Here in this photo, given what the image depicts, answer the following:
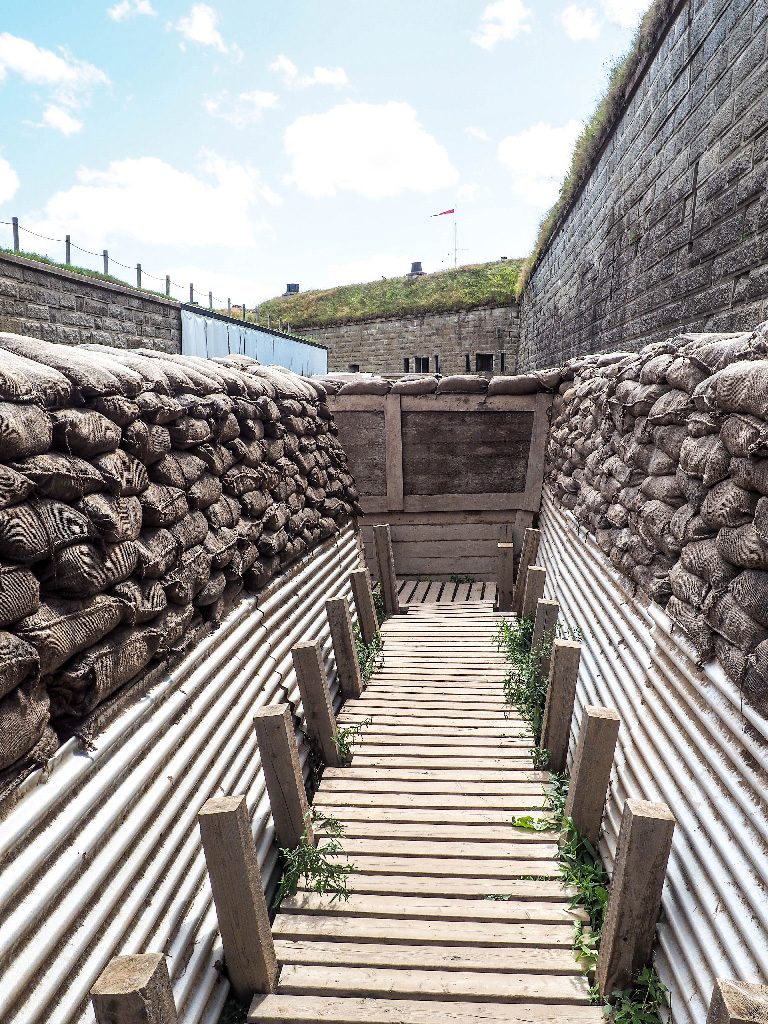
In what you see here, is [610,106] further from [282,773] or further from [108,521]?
[282,773]

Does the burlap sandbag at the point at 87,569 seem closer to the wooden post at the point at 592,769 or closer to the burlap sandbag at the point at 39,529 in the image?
the burlap sandbag at the point at 39,529

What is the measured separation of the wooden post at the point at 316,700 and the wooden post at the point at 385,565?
3.31 metres

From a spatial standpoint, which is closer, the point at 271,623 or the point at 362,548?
the point at 271,623

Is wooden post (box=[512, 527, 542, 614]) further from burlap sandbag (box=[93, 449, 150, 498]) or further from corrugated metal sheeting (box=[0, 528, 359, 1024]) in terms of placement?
burlap sandbag (box=[93, 449, 150, 498])

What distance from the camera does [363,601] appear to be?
639 centimetres

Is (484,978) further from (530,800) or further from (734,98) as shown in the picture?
(734,98)

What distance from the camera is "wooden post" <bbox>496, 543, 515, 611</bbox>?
25.5 ft

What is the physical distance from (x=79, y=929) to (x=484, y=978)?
1886 mm

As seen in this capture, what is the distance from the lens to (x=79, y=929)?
1.95m

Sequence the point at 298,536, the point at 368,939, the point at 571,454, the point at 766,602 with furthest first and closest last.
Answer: the point at 571,454 → the point at 298,536 → the point at 368,939 → the point at 766,602

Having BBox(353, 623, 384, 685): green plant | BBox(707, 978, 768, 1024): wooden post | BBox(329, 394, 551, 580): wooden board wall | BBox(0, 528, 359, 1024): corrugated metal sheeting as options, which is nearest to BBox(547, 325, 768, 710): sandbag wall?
BBox(707, 978, 768, 1024): wooden post

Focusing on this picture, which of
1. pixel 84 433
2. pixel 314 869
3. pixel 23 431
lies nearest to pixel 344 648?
pixel 314 869

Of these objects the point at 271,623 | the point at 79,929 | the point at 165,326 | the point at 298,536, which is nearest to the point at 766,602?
the point at 79,929

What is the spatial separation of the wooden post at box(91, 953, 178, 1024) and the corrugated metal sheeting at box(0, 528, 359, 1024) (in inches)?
5.3
